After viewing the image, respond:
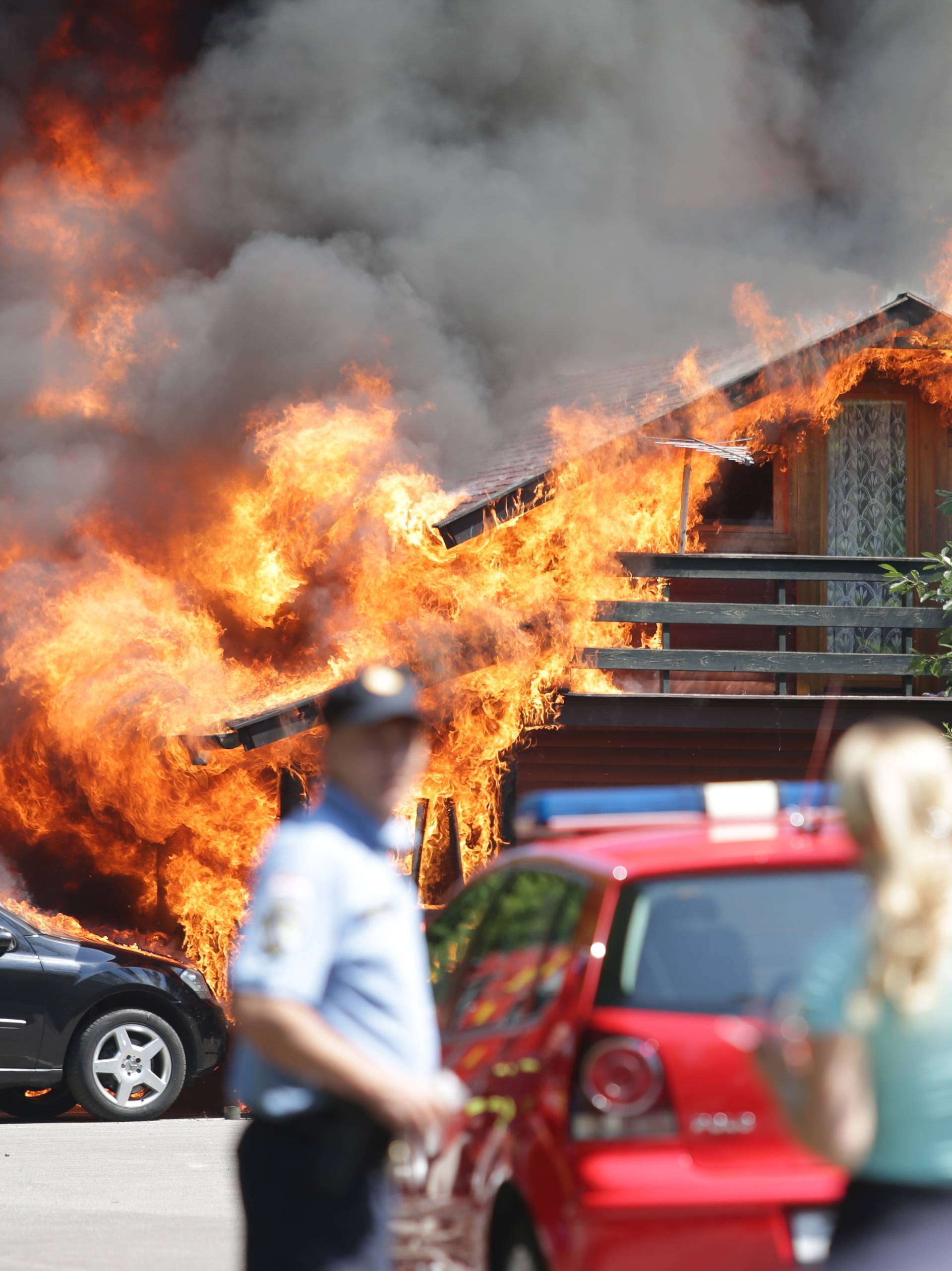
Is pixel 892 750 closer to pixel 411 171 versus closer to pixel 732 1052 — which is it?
pixel 732 1052

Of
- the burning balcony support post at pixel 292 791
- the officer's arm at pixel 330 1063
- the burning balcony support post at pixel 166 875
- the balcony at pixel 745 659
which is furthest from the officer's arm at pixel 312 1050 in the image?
the burning balcony support post at pixel 166 875

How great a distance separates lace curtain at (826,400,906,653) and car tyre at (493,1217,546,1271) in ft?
37.6

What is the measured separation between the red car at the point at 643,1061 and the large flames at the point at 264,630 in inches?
290

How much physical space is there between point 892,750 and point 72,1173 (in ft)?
23.3

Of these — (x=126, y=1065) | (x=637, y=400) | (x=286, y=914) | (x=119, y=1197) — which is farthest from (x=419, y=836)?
(x=286, y=914)

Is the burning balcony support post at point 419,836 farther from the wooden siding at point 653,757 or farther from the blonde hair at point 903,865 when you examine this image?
the blonde hair at point 903,865

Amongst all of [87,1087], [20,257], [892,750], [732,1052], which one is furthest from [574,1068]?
[20,257]

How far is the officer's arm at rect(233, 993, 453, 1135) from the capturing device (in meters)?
2.62

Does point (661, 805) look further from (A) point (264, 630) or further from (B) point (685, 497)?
(B) point (685, 497)

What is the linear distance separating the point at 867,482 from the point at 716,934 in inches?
462

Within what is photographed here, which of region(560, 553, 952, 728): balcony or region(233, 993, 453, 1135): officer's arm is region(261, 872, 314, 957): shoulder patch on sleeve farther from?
region(560, 553, 952, 728): balcony

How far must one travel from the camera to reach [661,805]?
4652 mm

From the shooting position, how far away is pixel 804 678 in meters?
14.8

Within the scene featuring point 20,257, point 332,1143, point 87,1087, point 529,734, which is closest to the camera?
point 332,1143
